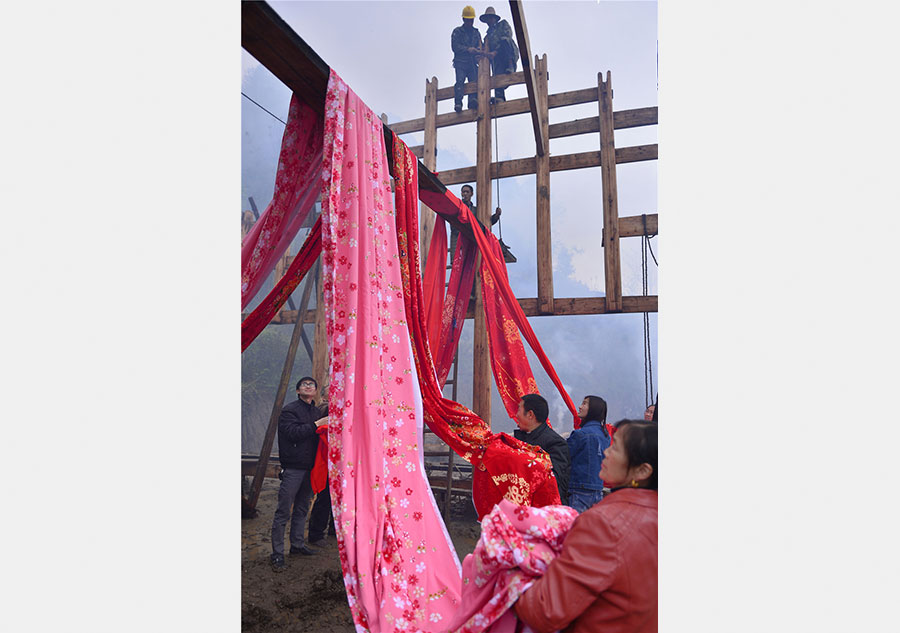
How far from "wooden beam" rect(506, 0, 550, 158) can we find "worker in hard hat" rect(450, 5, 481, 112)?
912 millimetres

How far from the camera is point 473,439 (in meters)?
2.80

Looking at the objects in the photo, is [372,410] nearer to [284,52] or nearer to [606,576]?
[606,576]

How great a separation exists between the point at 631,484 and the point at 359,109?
207 centimetres

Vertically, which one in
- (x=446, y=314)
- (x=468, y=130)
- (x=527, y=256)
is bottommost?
(x=446, y=314)

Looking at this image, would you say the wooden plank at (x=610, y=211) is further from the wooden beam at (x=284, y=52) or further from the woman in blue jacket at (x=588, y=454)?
the wooden beam at (x=284, y=52)

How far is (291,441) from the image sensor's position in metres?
3.43

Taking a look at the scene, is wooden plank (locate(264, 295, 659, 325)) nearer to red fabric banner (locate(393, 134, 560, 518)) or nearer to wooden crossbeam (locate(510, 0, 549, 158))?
wooden crossbeam (locate(510, 0, 549, 158))

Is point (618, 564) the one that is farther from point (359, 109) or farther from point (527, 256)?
point (527, 256)

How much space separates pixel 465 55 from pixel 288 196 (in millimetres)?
3774

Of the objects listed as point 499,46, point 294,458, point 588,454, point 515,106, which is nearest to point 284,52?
point 294,458

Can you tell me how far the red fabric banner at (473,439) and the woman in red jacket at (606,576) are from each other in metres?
1.43

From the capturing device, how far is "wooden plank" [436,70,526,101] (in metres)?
5.24

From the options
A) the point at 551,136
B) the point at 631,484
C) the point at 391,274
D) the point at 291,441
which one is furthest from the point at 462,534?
the point at 551,136

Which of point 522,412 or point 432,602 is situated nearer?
point 432,602
